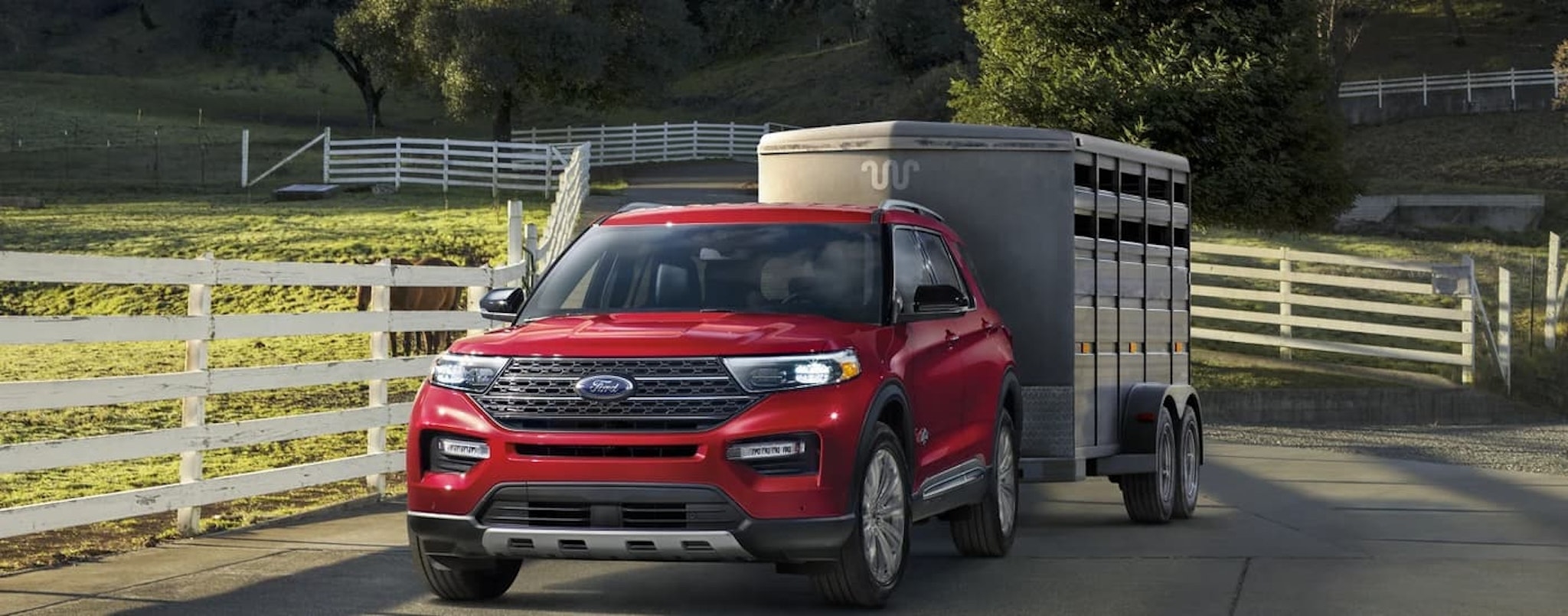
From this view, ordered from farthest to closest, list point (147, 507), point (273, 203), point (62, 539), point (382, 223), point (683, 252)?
point (273, 203) < point (382, 223) < point (62, 539) < point (147, 507) < point (683, 252)

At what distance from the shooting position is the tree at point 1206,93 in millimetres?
28703

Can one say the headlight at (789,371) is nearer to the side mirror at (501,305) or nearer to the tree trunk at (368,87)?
the side mirror at (501,305)

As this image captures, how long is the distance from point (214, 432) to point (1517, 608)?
679 centimetres

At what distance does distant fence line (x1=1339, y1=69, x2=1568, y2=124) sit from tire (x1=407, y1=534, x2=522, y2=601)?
65578 millimetres

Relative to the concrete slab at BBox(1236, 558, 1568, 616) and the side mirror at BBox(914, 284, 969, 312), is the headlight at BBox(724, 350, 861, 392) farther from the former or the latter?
the concrete slab at BBox(1236, 558, 1568, 616)

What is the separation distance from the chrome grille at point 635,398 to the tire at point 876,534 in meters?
0.71

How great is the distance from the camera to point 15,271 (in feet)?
33.6

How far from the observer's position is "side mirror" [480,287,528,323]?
10.7 metres

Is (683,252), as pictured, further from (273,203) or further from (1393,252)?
(273,203)

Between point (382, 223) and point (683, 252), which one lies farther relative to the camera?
point (382, 223)

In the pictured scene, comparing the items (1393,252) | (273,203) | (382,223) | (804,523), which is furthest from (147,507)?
(273,203)

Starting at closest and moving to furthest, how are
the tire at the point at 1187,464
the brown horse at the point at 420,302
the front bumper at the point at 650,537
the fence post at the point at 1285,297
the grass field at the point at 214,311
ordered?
the front bumper at the point at 650,537 < the tire at the point at 1187,464 < the grass field at the point at 214,311 < the brown horse at the point at 420,302 < the fence post at the point at 1285,297

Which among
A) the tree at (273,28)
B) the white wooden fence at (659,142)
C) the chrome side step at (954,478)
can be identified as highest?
the tree at (273,28)

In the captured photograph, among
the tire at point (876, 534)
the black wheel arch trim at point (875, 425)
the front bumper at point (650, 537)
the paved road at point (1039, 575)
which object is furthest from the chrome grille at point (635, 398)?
the paved road at point (1039, 575)
